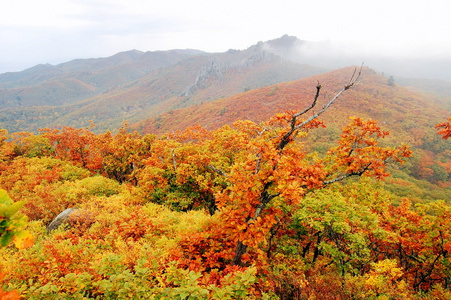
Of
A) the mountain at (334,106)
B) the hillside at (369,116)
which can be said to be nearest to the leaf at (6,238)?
the hillside at (369,116)

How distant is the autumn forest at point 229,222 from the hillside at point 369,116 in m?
28.5

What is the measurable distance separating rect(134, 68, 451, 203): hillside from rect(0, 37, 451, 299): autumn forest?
2854 cm

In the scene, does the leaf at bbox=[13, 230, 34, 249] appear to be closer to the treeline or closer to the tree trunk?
the treeline

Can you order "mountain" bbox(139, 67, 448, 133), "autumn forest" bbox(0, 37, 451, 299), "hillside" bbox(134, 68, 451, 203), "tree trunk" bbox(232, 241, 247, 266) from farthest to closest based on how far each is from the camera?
"mountain" bbox(139, 67, 448, 133), "hillside" bbox(134, 68, 451, 203), "tree trunk" bbox(232, 241, 247, 266), "autumn forest" bbox(0, 37, 451, 299)

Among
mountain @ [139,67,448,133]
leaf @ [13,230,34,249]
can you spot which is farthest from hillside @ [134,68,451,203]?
Answer: leaf @ [13,230,34,249]

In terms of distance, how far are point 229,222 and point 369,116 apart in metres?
78.4

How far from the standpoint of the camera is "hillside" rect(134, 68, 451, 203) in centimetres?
4692

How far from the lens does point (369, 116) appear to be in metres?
67.8

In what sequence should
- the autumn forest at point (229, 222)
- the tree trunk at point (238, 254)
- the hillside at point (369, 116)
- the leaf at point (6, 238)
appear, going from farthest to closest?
the hillside at point (369, 116) → the tree trunk at point (238, 254) → the autumn forest at point (229, 222) → the leaf at point (6, 238)

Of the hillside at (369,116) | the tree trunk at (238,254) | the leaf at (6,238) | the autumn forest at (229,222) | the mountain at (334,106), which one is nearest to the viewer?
the leaf at (6,238)

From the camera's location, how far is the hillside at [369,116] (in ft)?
154

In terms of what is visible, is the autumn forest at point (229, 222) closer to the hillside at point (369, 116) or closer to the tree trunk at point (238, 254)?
the tree trunk at point (238, 254)

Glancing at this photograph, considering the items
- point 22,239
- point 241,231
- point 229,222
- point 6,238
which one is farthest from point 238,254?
point 6,238

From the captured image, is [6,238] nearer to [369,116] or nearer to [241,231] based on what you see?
[241,231]
